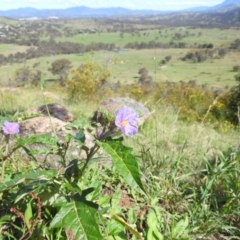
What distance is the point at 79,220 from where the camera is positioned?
4.27 ft

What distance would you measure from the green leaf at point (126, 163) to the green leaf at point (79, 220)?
219mm

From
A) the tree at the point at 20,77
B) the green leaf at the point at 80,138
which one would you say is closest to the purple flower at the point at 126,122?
the green leaf at the point at 80,138

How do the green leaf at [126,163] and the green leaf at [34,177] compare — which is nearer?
the green leaf at [126,163]

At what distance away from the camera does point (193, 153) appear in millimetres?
3008

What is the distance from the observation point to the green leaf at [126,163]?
1.18 metres

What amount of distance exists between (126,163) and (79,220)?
0.29m

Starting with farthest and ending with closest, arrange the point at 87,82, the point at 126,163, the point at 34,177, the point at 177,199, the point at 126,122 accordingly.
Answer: the point at 87,82 < the point at 177,199 < the point at 34,177 < the point at 126,122 < the point at 126,163

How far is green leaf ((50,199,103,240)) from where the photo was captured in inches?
48.9

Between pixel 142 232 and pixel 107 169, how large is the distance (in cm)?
63

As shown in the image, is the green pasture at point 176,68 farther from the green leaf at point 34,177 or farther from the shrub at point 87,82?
the green leaf at point 34,177

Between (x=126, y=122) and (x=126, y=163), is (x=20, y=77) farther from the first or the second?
(x=126, y=163)

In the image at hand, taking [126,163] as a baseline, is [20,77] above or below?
below

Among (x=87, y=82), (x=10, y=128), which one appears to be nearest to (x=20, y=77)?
(x=87, y=82)

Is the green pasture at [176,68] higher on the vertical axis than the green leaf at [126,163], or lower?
lower
